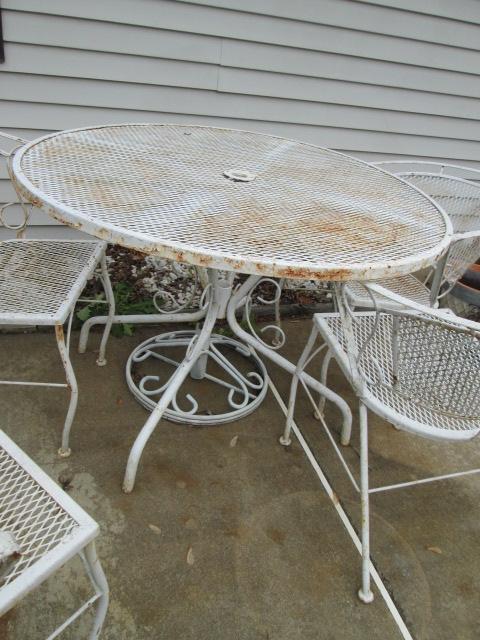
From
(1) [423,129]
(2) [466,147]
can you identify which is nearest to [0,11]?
(1) [423,129]

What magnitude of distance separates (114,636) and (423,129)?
3433 millimetres

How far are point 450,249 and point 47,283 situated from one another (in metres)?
1.77

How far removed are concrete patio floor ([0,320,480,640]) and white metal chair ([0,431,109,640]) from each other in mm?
390

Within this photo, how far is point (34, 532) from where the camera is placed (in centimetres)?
92

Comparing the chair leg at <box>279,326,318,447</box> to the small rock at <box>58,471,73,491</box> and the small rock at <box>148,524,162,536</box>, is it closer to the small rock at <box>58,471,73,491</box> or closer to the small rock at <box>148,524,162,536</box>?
the small rock at <box>148,524,162,536</box>

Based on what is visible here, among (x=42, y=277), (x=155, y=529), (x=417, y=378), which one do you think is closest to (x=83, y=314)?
(x=42, y=277)

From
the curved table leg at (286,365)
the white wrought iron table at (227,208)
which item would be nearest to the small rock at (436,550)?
the curved table leg at (286,365)

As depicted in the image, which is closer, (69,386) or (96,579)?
(96,579)

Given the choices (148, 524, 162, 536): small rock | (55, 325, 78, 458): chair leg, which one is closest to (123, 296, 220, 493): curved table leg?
(148, 524, 162, 536): small rock

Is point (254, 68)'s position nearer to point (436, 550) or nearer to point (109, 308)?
point (109, 308)

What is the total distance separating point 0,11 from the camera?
211 cm

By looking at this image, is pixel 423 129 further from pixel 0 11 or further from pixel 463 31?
pixel 0 11

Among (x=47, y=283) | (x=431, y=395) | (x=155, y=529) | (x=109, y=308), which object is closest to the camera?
(x=431, y=395)

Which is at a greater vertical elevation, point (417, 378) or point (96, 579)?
point (417, 378)
